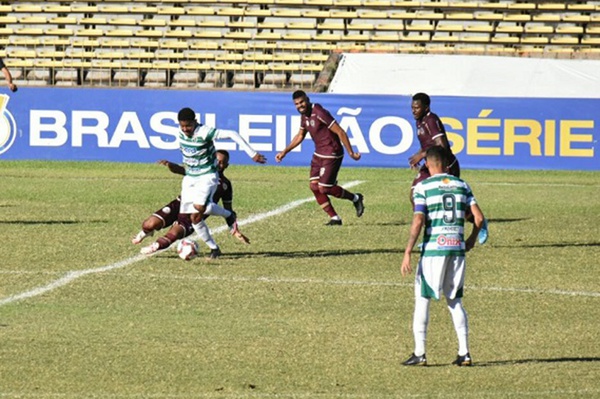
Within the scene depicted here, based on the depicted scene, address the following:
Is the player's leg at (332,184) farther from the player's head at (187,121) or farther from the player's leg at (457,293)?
the player's leg at (457,293)

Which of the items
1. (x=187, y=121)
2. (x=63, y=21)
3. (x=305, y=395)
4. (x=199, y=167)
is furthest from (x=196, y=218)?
(x=63, y=21)

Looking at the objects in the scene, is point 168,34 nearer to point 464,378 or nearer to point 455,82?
point 455,82

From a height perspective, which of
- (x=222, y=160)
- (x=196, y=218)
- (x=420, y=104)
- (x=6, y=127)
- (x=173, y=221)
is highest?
(x=420, y=104)

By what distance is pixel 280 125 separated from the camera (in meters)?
30.9

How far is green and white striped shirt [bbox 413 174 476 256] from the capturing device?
32.3 ft

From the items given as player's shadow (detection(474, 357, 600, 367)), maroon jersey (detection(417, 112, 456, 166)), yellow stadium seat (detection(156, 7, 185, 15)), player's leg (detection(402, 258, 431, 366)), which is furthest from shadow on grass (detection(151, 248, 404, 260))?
yellow stadium seat (detection(156, 7, 185, 15))

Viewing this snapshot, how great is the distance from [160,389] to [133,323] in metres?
2.66

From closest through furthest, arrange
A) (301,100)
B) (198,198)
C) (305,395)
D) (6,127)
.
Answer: (305,395)
(198,198)
(301,100)
(6,127)

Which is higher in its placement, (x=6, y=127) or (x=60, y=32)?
(x=60, y=32)

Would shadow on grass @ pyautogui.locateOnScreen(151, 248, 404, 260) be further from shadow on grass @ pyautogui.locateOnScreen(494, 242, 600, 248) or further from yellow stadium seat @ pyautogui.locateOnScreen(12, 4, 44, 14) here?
yellow stadium seat @ pyautogui.locateOnScreen(12, 4, 44, 14)

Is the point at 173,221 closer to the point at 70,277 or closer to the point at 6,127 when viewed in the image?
the point at 70,277

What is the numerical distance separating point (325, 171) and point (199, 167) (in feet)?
17.0

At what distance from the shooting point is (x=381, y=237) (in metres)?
18.7

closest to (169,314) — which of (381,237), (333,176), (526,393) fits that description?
(526,393)
